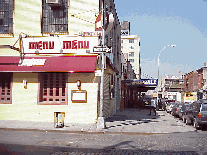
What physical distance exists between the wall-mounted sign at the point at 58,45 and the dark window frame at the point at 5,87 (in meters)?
2.12

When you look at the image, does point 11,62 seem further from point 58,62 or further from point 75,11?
point 75,11

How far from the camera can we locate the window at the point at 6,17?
756 inches

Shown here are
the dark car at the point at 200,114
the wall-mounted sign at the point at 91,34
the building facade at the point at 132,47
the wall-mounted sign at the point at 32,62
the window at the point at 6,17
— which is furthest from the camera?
the building facade at the point at 132,47

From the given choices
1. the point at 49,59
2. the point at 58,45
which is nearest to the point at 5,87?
the point at 49,59

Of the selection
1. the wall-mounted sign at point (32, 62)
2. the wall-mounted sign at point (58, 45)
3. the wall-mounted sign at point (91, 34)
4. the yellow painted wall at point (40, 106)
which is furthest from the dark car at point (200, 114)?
the wall-mounted sign at point (32, 62)

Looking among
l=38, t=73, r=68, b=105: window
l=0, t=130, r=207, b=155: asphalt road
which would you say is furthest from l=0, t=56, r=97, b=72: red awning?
l=0, t=130, r=207, b=155: asphalt road

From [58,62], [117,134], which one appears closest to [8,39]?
[58,62]

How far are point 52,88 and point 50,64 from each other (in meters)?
1.93

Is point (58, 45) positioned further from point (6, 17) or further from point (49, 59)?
point (6, 17)

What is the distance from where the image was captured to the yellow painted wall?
59.1ft

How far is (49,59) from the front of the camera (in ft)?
59.2

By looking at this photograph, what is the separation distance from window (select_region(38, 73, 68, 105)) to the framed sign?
2.66 feet

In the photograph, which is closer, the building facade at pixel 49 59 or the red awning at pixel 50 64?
the red awning at pixel 50 64

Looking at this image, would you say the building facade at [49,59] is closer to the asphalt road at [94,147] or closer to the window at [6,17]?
the window at [6,17]
